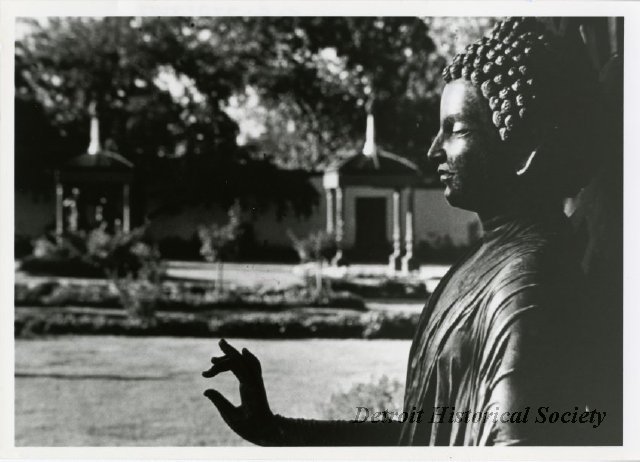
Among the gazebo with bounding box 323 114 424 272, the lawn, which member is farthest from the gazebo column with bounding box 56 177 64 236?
the gazebo with bounding box 323 114 424 272

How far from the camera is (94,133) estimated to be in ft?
14.5

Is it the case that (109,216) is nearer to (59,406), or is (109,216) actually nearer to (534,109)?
(59,406)

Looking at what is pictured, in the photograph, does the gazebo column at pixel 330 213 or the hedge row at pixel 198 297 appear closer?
the gazebo column at pixel 330 213

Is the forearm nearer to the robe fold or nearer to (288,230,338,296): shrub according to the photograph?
the robe fold

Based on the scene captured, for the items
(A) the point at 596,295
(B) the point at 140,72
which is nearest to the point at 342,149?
(B) the point at 140,72

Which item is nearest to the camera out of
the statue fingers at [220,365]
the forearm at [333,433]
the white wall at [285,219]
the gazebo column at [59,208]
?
the statue fingers at [220,365]

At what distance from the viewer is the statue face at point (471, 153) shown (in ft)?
8.54

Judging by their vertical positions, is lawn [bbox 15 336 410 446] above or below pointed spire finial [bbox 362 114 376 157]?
below

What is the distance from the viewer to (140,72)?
4.46 metres

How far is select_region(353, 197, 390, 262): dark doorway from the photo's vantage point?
4312 millimetres

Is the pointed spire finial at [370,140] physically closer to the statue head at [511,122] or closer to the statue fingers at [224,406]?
the statue head at [511,122]

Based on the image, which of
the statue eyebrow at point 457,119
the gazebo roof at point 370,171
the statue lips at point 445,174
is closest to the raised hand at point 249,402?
the statue lips at point 445,174

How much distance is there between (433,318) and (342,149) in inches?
77.1

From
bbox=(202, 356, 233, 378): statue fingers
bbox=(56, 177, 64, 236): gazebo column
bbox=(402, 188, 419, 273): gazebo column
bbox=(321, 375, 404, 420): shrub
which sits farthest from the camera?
bbox=(56, 177, 64, 236): gazebo column
